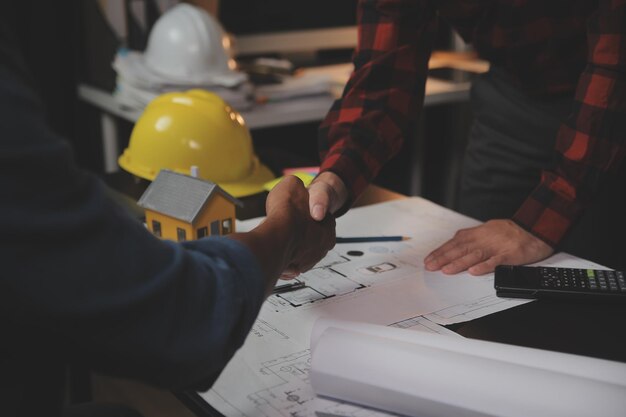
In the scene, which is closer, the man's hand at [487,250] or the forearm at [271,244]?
the forearm at [271,244]

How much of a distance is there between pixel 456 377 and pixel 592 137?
64 centimetres

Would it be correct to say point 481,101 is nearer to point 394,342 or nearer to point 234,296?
point 394,342

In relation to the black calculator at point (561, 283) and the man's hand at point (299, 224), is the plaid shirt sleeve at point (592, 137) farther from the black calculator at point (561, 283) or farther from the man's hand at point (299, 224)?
the man's hand at point (299, 224)

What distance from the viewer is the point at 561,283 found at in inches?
41.0

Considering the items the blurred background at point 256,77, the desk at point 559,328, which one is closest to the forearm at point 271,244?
the desk at point 559,328

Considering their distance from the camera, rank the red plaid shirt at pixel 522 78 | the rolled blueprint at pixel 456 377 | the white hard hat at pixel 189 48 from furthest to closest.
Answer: the white hard hat at pixel 189 48
the red plaid shirt at pixel 522 78
the rolled blueprint at pixel 456 377

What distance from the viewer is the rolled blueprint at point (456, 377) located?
713 millimetres

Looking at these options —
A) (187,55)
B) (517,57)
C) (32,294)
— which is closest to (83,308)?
(32,294)

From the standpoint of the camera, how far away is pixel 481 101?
5.53 ft

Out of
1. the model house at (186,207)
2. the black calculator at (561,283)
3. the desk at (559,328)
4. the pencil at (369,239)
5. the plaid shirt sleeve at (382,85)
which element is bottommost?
the desk at (559,328)

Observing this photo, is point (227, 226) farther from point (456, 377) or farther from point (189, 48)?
point (189, 48)

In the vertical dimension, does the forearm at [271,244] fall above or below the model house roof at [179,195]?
above

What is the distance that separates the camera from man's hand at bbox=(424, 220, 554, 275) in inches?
44.4

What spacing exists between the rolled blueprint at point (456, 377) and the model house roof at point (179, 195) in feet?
1.26
